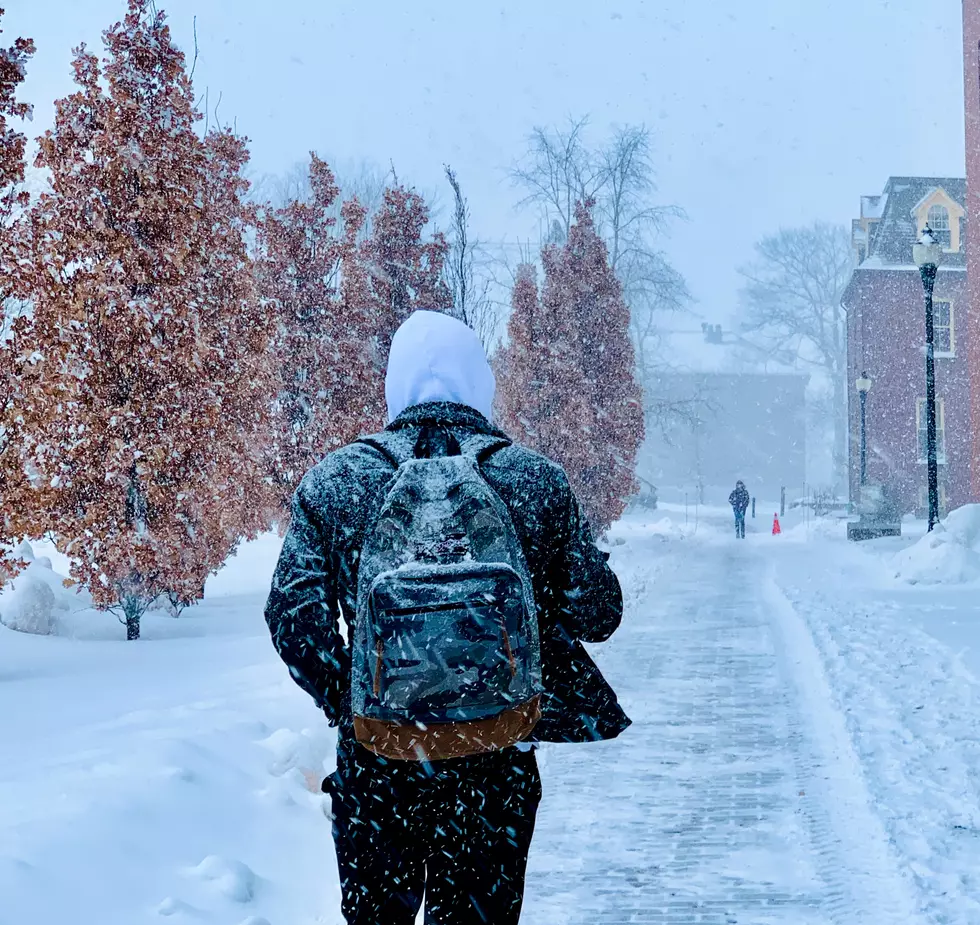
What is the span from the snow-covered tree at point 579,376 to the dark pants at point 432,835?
21520 millimetres

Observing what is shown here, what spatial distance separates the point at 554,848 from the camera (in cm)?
539

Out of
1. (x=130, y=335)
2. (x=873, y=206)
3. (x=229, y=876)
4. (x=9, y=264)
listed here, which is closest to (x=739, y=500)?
(x=873, y=206)

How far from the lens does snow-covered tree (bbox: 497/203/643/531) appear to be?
2448 centimetres

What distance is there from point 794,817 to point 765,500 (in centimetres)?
7198

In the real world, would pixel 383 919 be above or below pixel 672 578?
above

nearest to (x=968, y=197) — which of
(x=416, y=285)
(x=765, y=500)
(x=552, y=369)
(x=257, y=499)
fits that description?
(x=552, y=369)

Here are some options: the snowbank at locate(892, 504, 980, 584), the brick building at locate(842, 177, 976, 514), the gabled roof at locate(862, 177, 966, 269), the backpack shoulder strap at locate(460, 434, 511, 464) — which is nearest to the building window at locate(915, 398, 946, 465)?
the brick building at locate(842, 177, 976, 514)

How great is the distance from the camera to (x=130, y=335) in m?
11.0

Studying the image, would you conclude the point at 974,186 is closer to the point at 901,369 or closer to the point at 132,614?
the point at 901,369

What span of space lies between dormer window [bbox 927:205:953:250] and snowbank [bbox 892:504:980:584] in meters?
24.6

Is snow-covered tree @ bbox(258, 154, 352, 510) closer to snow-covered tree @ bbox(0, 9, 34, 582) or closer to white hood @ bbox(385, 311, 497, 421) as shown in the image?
snow-covered tree @ bbox(0, 9, 34, 582)

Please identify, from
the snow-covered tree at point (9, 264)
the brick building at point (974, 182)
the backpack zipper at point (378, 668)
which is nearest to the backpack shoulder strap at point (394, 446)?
the backpack zipper at point (378, 668)

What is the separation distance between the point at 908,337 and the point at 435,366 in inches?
1660

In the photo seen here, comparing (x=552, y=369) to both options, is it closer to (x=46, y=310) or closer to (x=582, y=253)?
(x=582, y=253)
